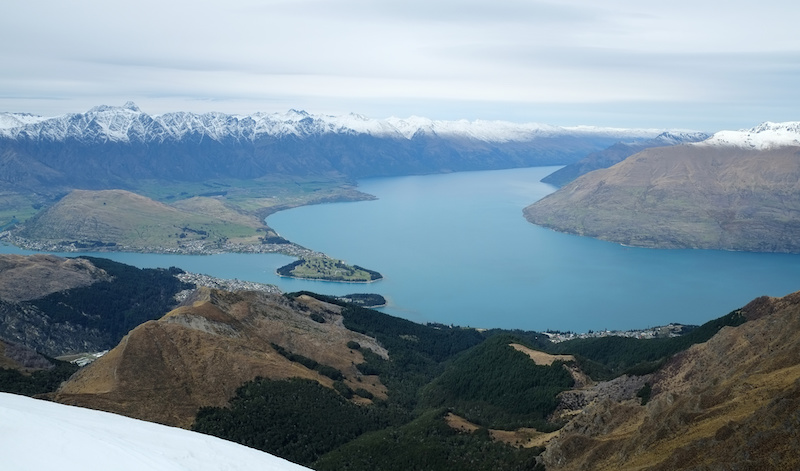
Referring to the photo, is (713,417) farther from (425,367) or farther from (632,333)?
(632,333)

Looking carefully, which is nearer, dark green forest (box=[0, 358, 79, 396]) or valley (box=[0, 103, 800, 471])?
valley (box=[0, 103, 800, 471])

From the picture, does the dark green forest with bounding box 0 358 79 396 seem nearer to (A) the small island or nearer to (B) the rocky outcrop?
(B) the rocky outcrop

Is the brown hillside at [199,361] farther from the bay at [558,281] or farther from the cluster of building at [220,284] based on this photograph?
the cluster of building at [220,284]

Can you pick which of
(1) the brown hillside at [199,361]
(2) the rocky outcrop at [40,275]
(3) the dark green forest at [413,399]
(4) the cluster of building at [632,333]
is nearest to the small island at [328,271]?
(2) the rocky outcrop at [40,275]

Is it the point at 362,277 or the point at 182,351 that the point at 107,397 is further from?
the point at 362,277

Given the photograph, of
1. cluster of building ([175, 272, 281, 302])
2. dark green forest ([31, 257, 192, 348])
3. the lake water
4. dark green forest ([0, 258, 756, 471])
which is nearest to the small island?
the lake water

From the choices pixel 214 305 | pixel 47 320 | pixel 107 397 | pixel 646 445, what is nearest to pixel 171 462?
pixel 646 445
